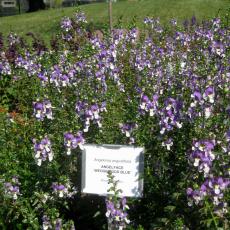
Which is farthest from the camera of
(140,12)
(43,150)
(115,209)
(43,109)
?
(140,12)

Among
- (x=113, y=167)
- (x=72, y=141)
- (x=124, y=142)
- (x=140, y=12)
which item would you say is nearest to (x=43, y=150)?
(x=72, y=141)

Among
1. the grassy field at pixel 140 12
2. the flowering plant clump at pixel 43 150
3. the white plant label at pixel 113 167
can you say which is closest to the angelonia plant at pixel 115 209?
the white plant label at pixel 113 167

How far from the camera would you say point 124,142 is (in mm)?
4195

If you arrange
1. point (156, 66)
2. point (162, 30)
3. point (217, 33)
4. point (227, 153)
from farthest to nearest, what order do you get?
point (162, 30) < point (217, 33) < point (156, 66) < point (227, 153)

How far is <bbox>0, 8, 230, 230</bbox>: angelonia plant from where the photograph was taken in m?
3.54

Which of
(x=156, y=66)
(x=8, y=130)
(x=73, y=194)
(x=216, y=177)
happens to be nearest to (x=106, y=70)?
(x=156, y=66)

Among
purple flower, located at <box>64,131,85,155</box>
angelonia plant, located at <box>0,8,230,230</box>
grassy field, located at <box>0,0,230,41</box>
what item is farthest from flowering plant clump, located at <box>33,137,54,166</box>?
grassy field, located at <box>0,0,230,41</box>

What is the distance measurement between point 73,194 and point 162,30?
4476 millimetres

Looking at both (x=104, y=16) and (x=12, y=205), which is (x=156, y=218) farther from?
(x=104, y=16)

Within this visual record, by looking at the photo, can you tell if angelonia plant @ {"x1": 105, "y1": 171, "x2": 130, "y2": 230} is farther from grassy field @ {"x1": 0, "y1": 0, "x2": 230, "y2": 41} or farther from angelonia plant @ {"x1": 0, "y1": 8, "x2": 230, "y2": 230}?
grassy field @ {"x1": 0, "y1": 0, "x2": 230, "y2": 41}

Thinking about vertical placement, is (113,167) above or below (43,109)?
below

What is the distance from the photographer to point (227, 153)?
3.59m

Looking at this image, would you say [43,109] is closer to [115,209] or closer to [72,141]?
[72,141]

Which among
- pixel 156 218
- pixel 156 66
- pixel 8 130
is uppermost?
pixel 156 66
